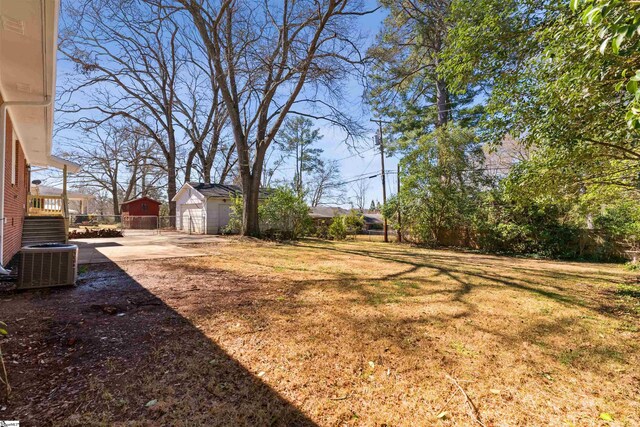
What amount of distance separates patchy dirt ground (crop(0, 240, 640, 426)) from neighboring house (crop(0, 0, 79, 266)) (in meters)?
2.92

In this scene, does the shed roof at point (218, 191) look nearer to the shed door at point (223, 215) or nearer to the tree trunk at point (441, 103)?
the shed door at point (223, 215)

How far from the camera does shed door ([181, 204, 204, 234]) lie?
17688mm

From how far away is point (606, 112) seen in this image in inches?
148

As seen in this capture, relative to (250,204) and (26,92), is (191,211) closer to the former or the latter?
(250,204)

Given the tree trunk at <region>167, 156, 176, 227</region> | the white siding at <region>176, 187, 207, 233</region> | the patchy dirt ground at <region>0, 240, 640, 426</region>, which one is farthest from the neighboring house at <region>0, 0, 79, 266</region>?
the tree trunk at <region>167, 156, 176, 227</region>

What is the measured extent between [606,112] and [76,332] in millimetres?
6845

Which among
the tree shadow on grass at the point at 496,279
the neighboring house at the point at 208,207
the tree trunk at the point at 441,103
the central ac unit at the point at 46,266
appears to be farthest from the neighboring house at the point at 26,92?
the tree trunk at the point at 441,103

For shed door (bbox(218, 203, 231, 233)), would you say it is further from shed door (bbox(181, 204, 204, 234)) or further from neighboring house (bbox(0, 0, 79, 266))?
neighboring house (bbox(0, 0, 79, 266))

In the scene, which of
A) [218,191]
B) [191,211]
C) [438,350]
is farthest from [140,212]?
[438,350]

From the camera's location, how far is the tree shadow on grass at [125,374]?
1.76 metres

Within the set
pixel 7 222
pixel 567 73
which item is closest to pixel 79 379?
pixel 567 73

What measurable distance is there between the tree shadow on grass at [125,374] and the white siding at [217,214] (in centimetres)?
1387

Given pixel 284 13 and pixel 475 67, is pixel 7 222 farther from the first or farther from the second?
pixel 284 13

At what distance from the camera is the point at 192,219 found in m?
18.5
